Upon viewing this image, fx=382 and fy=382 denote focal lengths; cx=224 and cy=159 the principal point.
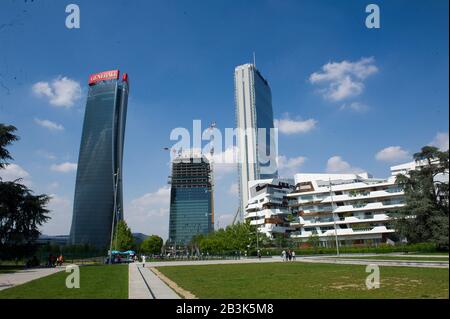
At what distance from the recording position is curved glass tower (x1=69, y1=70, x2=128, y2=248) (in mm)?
174500

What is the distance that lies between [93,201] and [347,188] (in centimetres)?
12880

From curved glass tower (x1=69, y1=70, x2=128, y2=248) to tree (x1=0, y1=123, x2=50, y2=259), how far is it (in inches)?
4684

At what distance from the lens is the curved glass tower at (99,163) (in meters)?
174

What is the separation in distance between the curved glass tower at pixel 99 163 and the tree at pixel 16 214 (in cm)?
11898

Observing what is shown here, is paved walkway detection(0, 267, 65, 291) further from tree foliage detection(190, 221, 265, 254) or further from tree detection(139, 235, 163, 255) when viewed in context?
tree detection(139, 235, 163, 255)

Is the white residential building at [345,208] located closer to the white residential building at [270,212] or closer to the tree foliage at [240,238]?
the white residential building at [270,212]

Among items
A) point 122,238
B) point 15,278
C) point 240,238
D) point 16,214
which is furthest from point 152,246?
point 15,278

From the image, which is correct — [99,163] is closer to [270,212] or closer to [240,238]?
[270,212]

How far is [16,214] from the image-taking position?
160 ft

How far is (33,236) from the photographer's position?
164ft

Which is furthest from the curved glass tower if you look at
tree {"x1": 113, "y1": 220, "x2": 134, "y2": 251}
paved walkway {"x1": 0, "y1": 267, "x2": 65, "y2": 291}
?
paved walkway {"x1": 0, "y1": 267, "x2": 65, "y2": 291}

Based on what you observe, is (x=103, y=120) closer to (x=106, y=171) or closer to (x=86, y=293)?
(x=106, y=171)

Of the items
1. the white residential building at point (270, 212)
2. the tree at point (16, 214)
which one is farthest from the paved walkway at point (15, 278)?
the white residential building at point (270, 212)
